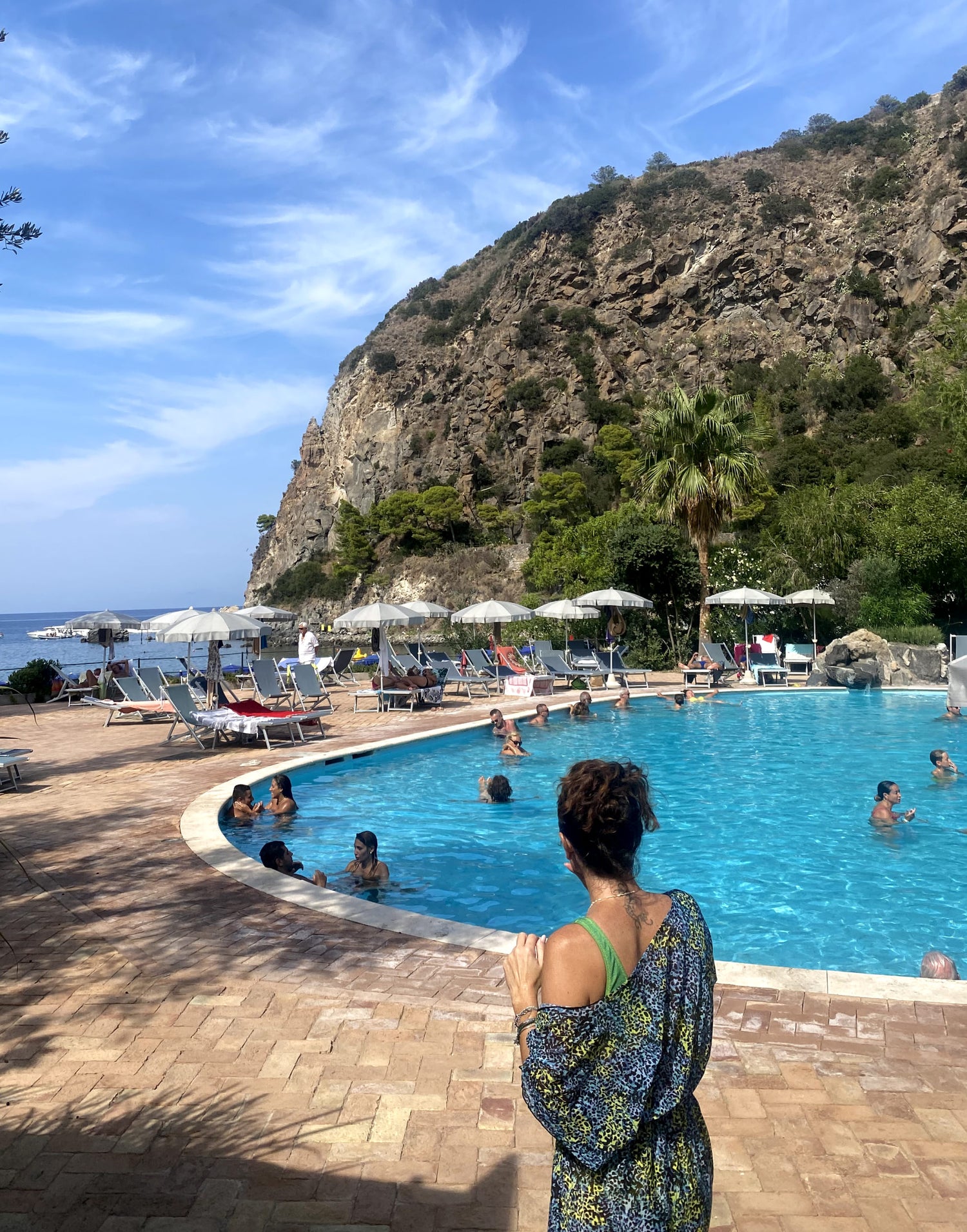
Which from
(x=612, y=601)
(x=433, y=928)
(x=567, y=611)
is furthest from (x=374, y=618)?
(x=433, y=928)

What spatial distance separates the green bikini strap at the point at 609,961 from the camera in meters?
1.50

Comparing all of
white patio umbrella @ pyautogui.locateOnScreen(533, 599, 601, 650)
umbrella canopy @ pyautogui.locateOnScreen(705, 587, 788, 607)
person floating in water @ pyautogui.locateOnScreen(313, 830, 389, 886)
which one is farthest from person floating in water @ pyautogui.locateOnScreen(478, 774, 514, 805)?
umbrella canopy @ pyautogui.locateOnScreen(705, 587, 788, 607)

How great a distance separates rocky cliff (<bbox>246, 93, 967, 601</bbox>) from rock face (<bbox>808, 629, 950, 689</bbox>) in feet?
113

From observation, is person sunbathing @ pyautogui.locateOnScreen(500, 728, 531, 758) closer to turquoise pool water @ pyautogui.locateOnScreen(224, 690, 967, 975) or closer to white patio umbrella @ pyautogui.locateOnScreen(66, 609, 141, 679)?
turquoise pool water @ pyautogui.locateOnScreen(224, 690, 967, 975)

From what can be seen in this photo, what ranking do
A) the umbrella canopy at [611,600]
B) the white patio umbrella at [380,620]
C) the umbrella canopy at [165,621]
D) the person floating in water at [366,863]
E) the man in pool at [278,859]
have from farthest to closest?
the umbrella canopy at [611,600], the white patio umbrella at [380,620], the umbrella canopy at [165,621], the person floating in water at [366,863], the man in pool at [278,859]

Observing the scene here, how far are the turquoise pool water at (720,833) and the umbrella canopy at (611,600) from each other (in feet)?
17.1

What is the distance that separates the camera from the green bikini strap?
1502 mm

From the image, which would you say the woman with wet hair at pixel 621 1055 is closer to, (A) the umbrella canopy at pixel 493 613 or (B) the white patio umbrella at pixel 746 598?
(A) the umbrella canopy at pixel 493 613

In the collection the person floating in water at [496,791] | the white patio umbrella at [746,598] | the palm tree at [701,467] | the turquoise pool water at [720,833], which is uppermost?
the palm tree at [701,467]

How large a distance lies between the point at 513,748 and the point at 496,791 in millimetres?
2170

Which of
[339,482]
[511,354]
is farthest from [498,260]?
[339,482]

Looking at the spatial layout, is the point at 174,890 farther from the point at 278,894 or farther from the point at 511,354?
the point at 511,354

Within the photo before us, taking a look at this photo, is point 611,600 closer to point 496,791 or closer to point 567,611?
point 567,611

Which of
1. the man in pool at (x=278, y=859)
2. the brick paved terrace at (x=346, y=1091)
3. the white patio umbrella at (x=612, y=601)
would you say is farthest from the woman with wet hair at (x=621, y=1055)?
the white patio umbrella at (x=612, y=601)
